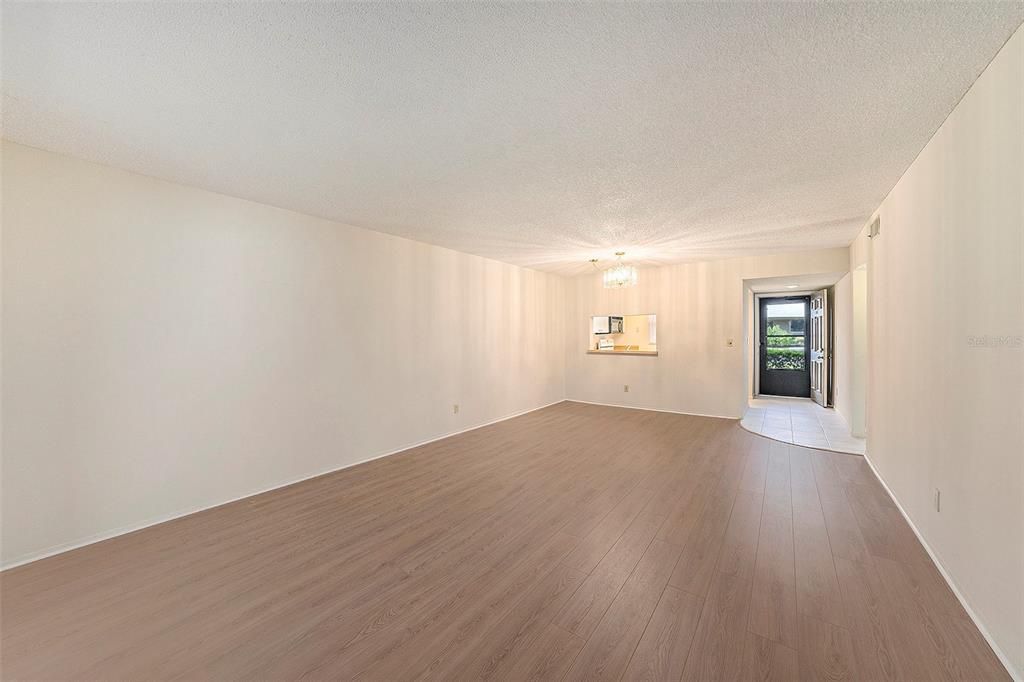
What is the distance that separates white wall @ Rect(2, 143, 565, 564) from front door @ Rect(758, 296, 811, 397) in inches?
307

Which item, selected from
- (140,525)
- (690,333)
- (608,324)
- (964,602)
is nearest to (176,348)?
(140,525)

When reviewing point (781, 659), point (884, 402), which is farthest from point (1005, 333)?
point (884, 402)

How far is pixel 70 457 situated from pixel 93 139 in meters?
1.98

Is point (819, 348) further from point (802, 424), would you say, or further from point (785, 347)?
point (802, 424)

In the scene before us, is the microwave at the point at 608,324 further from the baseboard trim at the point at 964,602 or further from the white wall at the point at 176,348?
the baseboard trim at the point at 964,602

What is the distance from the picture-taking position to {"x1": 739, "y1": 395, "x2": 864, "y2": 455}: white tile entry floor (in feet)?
15.4

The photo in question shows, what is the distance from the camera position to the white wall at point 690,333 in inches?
232

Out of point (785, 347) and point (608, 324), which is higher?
point (608, 324)

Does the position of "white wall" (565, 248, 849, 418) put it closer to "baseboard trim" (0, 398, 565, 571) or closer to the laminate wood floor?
the laminate wood floor

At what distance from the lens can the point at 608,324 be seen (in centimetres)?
746

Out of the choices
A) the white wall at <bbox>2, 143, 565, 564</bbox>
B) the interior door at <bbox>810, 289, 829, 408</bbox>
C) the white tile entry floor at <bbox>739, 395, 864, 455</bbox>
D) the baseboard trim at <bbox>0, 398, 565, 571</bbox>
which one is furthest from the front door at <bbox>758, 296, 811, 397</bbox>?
the baseboard trim at <bbox>0, 398, 565, 571</bbox>

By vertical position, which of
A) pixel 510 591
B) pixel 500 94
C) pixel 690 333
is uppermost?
pixel 500 94

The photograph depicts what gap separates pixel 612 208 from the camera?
11.5 feet

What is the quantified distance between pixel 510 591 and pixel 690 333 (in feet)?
17.8
